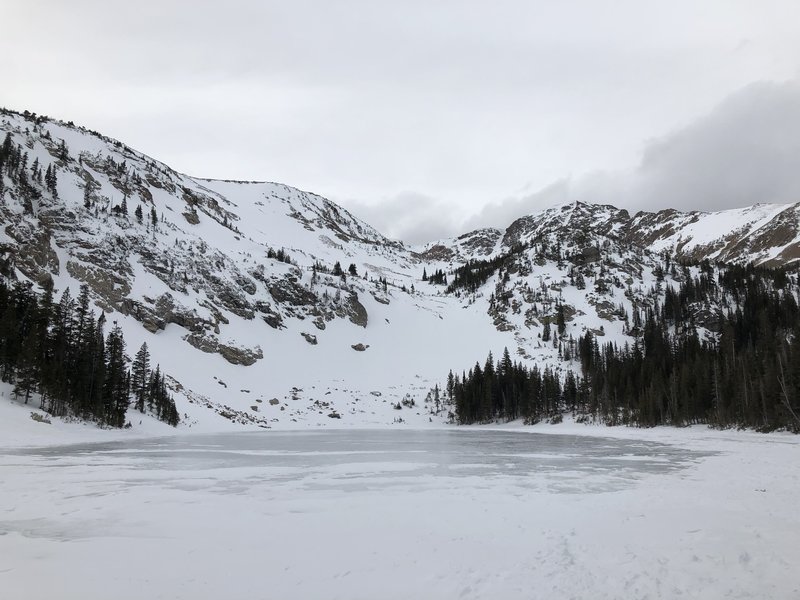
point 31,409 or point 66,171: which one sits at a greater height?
point 66,171

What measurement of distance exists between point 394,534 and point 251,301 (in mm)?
101585

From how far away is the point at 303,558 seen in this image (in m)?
7.75

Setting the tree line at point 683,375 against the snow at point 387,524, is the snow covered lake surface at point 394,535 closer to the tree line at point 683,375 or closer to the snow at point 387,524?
the snow at point 387,524

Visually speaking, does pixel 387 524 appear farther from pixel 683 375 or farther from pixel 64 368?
pixel 683 375

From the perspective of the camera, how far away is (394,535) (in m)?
9.27

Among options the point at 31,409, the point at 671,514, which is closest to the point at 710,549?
the point at 671,514

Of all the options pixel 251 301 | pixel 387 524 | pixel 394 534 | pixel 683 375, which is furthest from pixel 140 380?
pixel 683 375

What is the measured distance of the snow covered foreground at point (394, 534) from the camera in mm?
6594

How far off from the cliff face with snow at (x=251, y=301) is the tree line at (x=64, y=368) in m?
7.94

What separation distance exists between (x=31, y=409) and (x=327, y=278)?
96233 millimetres

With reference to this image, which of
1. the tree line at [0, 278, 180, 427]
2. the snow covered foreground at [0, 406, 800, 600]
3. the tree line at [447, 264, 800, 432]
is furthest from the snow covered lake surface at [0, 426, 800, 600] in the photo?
the tree line at [447, 264, 800, 432]

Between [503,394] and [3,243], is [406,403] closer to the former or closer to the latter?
[503,394]

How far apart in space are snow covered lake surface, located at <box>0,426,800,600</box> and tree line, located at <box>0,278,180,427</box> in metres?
26.4

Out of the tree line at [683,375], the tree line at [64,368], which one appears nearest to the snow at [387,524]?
the tree line at [64,368]
